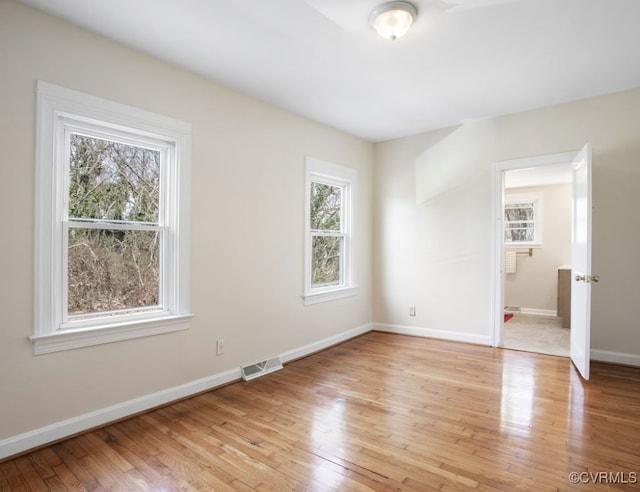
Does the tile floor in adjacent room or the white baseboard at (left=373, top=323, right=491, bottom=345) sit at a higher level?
the white baseboard at (left=373, top=323, right=491, bottom=345)

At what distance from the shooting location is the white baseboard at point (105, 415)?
2092 millimetres

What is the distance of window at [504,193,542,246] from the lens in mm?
6816

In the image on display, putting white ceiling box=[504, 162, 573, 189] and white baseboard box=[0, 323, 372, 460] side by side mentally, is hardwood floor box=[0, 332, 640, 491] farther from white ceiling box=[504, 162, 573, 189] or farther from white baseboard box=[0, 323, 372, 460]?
white ceiling box=[504, 162, 573, 189]

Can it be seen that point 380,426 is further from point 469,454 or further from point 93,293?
point 93,293

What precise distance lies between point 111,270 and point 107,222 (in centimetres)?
34

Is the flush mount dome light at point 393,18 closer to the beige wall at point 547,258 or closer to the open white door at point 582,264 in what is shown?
the open white door at point 582,264

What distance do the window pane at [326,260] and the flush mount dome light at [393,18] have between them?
241 centimetres

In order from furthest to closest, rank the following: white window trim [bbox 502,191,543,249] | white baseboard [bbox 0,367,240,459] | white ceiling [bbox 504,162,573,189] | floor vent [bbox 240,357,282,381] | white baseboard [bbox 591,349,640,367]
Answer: white window trim [bbox 502,191,543,249], white ceiling [bbox 504,162,573,189], white baseboard [bbox 591,349,640,367], floor vent [bbox 240,357,282,381], white baseboard [bbox 0,367,240,459]

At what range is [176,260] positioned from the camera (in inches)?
113

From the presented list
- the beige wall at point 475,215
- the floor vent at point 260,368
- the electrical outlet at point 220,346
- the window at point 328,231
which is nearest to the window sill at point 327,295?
the window at point 328,231

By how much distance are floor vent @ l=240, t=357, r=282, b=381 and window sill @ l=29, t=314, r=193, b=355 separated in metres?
0.75

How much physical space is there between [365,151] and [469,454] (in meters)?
3.90

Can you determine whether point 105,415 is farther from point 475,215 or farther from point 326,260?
point 475,215

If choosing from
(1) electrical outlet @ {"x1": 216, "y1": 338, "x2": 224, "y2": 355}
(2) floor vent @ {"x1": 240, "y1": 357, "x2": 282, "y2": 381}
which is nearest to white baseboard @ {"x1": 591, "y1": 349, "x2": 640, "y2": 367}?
(2) floor vent @ {"x1": 240, "y1": 357, "x2": 282, "y2": 381}
